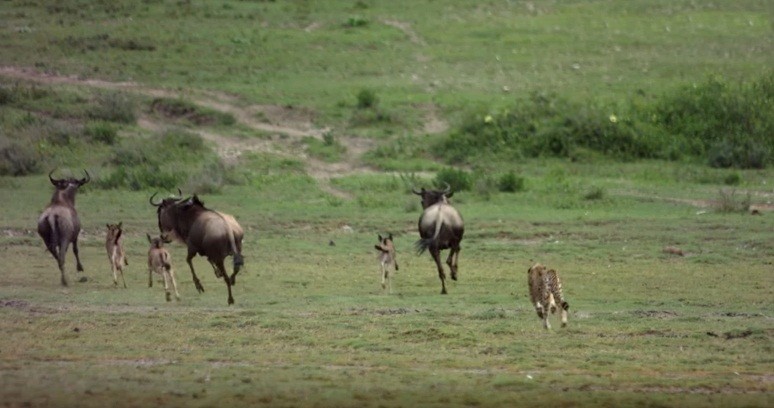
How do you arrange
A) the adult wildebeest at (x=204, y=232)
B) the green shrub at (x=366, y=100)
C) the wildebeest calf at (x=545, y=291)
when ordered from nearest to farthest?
the wildebeest calf at (x=545, y=291), the adult wildebeest at (x=204, y=232), the green shrub at (x=366, y=100)

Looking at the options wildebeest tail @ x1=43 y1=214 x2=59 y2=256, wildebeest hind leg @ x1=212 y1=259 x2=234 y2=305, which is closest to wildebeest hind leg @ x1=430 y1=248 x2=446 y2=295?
wildebeest hind leg @ x1=212 y1=259 x2=234 y2=305

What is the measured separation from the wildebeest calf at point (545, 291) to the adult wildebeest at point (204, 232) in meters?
3.76

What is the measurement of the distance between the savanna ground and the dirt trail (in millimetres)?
82

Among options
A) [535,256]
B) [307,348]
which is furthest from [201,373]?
[535,256]

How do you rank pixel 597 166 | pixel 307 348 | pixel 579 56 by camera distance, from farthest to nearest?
pixel 579 56 → pixel 597 166 → pixel 307 348

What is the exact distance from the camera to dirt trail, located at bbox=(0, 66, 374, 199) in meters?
30.5

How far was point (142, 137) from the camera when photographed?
31.5 meters

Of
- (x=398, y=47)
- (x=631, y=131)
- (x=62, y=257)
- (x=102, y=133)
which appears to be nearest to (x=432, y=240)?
(x=62, y=257)

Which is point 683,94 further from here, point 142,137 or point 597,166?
point 142,137

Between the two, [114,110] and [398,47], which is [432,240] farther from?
[398,47]

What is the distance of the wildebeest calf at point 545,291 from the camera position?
1438cm

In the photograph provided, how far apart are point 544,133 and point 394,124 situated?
11.2 feet

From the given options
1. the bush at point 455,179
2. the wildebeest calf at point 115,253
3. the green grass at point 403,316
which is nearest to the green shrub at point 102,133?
the green grass at point 403,316

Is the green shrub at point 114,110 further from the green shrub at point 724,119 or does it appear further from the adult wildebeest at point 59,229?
the adult wildebeest at point 59,229
